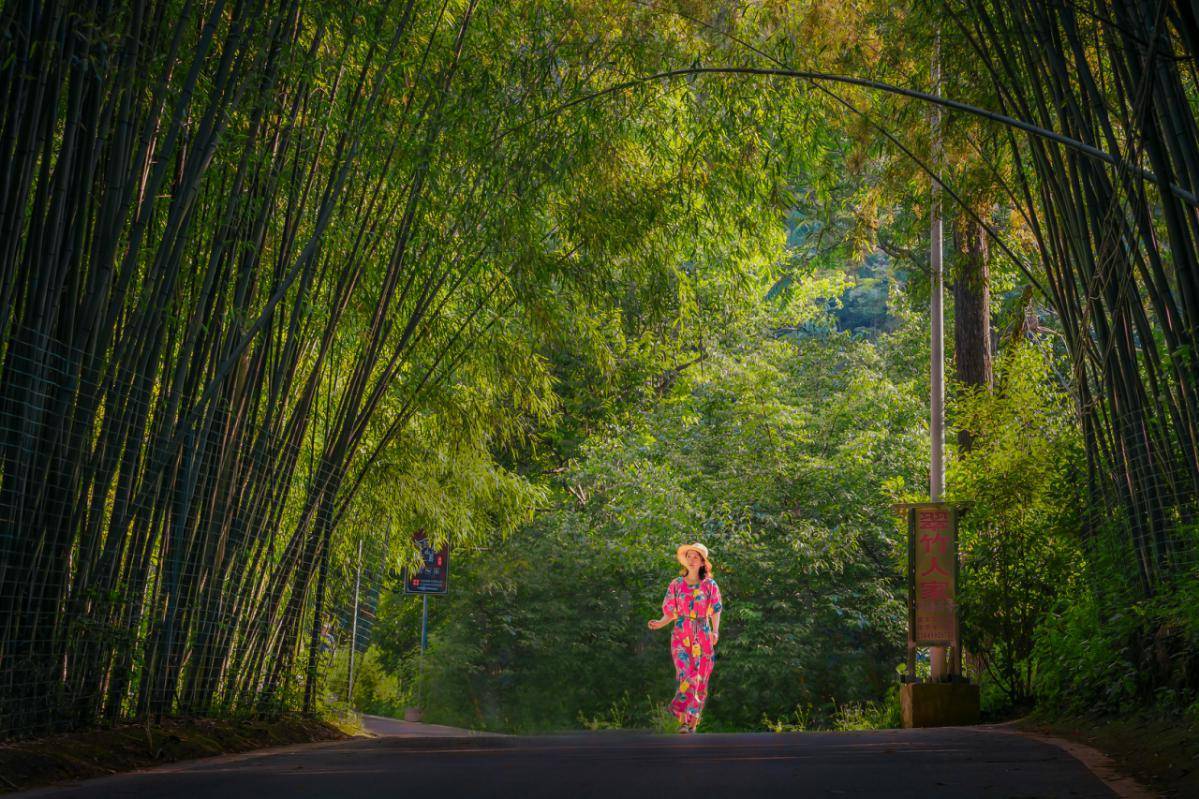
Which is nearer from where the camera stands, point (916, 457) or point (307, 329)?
point (307, 329)

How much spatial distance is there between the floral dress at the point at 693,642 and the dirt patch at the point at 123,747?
3.97 metres

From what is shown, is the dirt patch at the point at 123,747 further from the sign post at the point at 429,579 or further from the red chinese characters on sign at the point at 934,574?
the sign post at the point at 429,579

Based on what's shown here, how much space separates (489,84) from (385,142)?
605 mm

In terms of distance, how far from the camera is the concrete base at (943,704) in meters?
7.28

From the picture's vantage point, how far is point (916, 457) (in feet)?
47.9

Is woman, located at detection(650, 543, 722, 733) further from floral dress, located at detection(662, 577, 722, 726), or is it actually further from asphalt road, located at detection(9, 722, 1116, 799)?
asphalt road, located at detection(9, 722, 1116, 799)

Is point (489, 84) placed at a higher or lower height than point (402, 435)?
higher

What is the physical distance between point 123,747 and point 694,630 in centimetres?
542

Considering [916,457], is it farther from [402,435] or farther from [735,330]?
[402,435]

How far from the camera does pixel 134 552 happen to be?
163 inches

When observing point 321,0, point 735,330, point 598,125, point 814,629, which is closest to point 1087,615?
point 598,125

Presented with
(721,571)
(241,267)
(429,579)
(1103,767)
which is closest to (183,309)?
(241,267)

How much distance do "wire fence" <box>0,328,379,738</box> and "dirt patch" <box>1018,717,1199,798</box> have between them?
9.79 ft

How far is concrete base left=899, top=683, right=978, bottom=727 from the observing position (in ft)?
23.9
